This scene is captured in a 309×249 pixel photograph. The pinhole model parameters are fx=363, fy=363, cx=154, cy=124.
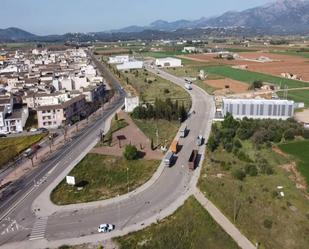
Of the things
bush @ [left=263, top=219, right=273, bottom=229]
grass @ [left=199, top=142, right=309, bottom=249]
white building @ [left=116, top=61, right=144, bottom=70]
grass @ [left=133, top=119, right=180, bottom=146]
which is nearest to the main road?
grass @ [left=199, top=142, right=309, bottom=249]

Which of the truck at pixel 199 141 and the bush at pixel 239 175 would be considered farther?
the truck at pixel 199 141

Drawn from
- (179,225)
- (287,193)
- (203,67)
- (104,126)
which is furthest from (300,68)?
(179,225)

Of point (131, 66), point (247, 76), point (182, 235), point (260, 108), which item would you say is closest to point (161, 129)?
point (260, 108)

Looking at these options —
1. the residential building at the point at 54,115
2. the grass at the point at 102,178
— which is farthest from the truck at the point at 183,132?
the residential building at the point at 54,115

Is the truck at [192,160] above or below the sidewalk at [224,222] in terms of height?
above

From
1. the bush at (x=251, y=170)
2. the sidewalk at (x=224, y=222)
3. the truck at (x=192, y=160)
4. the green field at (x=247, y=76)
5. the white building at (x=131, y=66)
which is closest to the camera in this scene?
the sidewalk at (x=224, y=222)

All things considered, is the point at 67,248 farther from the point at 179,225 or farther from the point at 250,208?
the point at 250,208

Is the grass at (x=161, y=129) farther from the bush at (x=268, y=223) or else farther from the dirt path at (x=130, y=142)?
the bush at (x=268, y=223)
